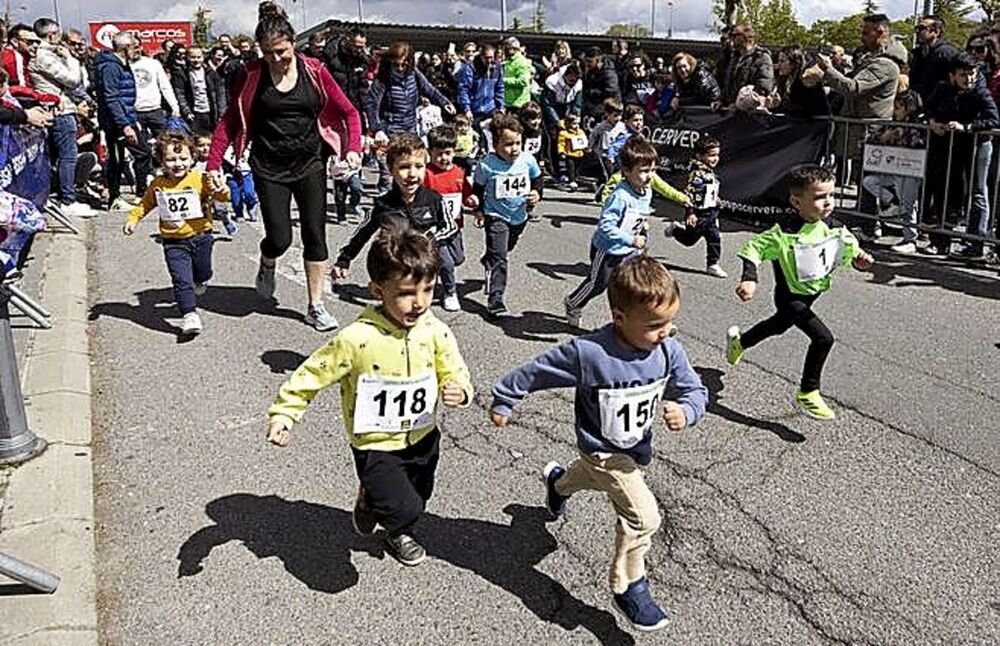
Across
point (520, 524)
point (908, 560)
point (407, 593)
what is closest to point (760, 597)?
point (908, 560)

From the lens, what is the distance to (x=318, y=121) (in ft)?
20.4

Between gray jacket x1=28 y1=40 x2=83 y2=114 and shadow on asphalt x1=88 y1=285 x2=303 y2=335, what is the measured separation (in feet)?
16.0

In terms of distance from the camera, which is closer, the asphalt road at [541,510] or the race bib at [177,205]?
the asphalt road at [541,510]

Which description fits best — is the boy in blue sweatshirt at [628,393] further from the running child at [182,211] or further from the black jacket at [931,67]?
the black jacket at [931,67]

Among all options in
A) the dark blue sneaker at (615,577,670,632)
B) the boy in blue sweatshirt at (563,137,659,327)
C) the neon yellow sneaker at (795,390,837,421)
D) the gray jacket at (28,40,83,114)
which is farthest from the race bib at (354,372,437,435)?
the gray jacket at (28,40,83,114)

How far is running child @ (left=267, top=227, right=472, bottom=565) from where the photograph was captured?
3.30 m

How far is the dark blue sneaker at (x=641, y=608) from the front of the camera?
121 inches

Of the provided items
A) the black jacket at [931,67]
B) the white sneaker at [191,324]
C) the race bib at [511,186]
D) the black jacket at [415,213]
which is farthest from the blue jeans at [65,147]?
the black jacket at [931,67]

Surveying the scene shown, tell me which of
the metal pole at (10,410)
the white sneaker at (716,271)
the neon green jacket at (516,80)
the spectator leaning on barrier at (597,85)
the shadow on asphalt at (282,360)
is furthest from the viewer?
the neon green jacket at (516,80)

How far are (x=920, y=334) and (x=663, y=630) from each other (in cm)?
432

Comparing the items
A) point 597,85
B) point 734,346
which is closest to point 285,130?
point 734,346

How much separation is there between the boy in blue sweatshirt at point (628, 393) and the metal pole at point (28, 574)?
1.65 m

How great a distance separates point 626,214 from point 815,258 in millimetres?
1466

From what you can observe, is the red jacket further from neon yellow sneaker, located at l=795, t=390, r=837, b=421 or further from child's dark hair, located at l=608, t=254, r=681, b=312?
child's dark hair, located at l=608, t=254, r=681, b=312
